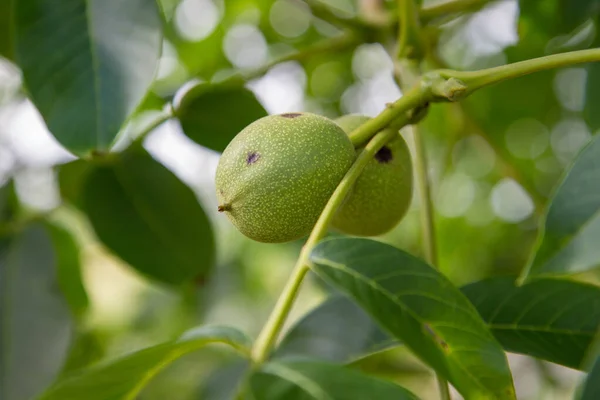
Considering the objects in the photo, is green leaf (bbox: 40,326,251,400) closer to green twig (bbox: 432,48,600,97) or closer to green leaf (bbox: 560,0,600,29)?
green twig (bbox: 432,48,600,97)

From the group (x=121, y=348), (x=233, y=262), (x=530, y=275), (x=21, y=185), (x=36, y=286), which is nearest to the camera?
(x=530, y=275)

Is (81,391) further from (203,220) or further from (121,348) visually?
(121,348)

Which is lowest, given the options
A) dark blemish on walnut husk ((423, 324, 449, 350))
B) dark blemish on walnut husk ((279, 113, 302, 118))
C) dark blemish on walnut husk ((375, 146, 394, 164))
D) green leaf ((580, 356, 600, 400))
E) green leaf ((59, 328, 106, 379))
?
green leaf ((59, 328, 106, 379))

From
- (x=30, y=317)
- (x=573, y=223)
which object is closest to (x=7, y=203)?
(x=30, y=317)

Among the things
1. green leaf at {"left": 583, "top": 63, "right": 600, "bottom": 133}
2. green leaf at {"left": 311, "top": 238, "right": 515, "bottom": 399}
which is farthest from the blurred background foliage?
green leaf at {"left": 311, "top": 238, "right": 515, "bottom": 399}

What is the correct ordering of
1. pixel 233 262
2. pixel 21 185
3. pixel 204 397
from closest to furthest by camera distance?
1. pixel 204 397
2. pixel 21 185
3. pixel 233 262

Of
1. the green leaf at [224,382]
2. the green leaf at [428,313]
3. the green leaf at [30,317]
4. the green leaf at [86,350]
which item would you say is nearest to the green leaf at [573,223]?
the green leaf at [428,313]

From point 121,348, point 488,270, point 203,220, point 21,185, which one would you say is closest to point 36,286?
point 203,220

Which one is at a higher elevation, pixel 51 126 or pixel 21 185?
pixel 51 126
